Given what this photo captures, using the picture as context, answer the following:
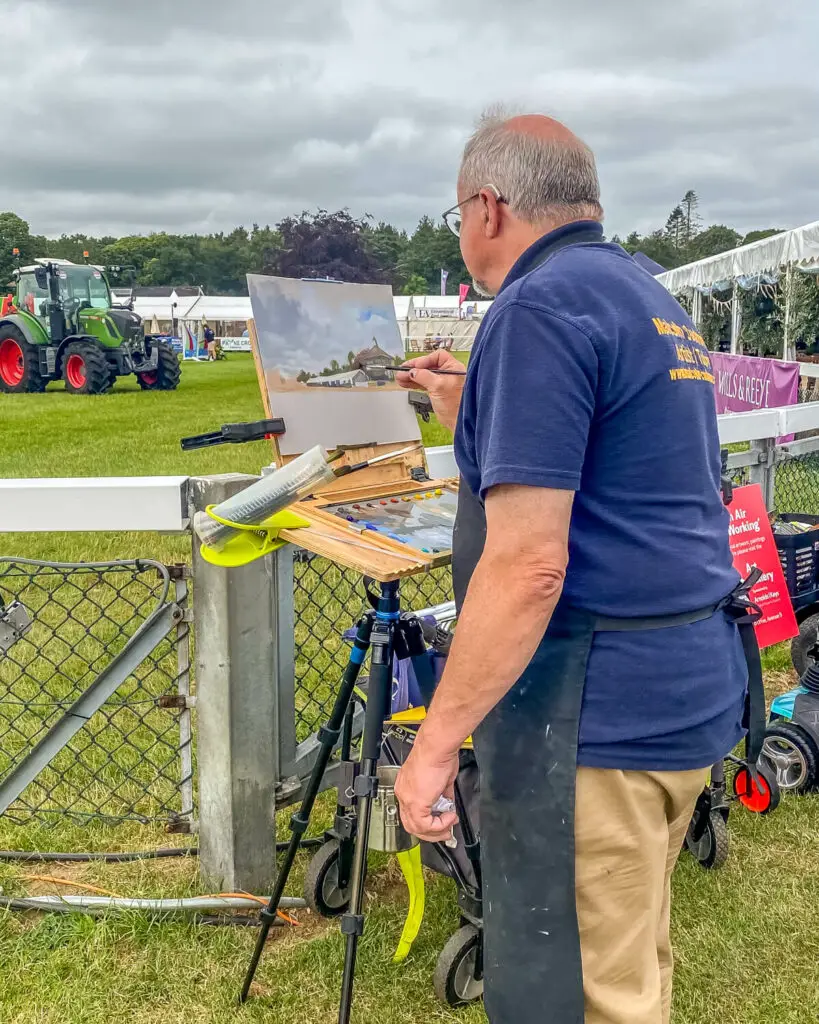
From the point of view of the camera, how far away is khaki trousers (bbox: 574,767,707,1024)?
5.17 ft

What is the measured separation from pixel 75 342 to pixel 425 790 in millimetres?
21338

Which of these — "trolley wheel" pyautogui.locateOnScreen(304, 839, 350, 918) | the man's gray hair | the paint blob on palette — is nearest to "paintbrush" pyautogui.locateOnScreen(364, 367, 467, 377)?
the paint blob on palette

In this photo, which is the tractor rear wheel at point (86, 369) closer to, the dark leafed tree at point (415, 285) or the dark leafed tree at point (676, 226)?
the dark leafed tree at point (415, 285)

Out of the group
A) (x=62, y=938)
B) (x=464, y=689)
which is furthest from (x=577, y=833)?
(x=62, y=938)

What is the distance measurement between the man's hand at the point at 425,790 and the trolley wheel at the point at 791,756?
2257 millimetres

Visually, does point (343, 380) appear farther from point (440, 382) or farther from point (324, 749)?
point (324, 749)

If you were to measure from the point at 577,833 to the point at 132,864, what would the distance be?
1.87 m

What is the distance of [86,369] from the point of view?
2023 cm

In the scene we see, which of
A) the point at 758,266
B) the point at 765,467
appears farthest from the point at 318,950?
the point at 758,266

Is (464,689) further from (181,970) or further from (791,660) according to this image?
(791,660)

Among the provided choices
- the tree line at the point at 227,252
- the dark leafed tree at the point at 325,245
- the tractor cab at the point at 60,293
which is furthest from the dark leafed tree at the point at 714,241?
the tractor cab at the point at 60,293

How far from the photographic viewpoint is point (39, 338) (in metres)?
21.3

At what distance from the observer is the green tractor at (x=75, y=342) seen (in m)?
20.8

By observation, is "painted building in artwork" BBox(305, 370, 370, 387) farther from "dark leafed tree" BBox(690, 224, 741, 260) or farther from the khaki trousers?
"dark leafed tree" BBox(690, 224, 741, 260)
